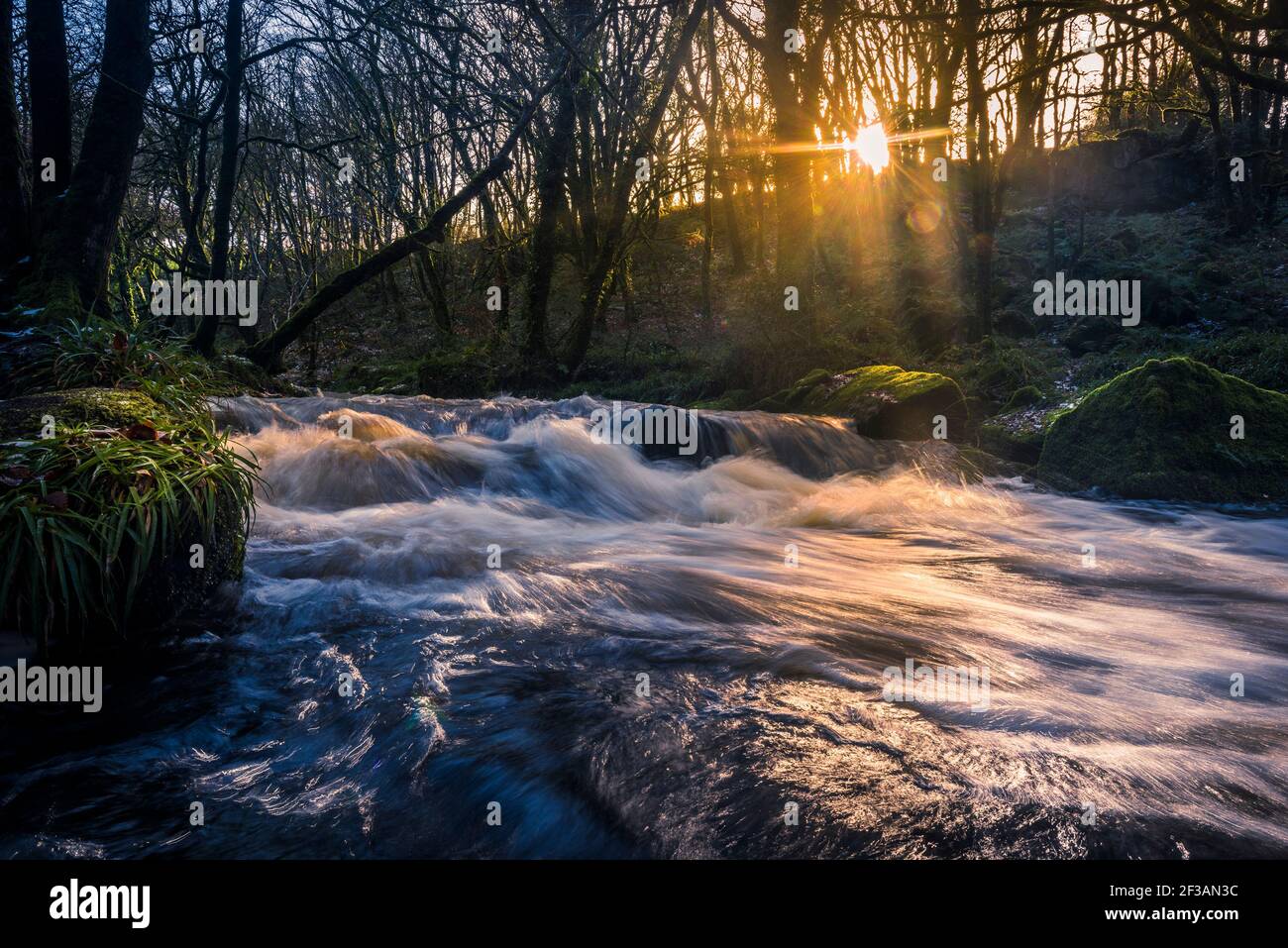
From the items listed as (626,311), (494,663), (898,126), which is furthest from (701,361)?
(494,663)

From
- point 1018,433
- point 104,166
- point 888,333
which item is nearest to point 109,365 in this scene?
point 104,166

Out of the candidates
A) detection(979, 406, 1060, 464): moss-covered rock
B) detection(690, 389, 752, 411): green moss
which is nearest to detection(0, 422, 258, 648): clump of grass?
detection(690, 389, 752, 411): green moss

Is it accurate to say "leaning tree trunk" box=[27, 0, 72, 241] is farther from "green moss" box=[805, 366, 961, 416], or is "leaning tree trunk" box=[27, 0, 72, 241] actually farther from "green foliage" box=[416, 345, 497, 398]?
"green moss" box=[805, 366, 961, 416]

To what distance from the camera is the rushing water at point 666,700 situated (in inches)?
86.9

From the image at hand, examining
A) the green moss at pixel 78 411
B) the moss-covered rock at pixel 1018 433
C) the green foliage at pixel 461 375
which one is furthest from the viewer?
the green foliage at pixel 461 375

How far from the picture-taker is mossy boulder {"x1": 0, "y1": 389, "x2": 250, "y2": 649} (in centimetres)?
300

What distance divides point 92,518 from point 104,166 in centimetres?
485

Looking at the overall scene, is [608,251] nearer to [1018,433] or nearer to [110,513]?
[1018,433]

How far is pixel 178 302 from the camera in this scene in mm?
11695

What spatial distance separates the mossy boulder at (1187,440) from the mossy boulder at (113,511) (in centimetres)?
781

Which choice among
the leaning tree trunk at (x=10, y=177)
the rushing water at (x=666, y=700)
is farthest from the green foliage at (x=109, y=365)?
the leaning tree trunk at (x=10, y=177)

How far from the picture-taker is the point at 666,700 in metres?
3.01

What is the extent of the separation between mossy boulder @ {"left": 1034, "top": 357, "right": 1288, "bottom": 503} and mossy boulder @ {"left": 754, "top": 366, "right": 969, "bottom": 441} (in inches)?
64.4

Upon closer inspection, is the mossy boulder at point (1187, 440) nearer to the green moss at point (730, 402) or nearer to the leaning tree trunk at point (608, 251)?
the green moss at point (730, 402)
